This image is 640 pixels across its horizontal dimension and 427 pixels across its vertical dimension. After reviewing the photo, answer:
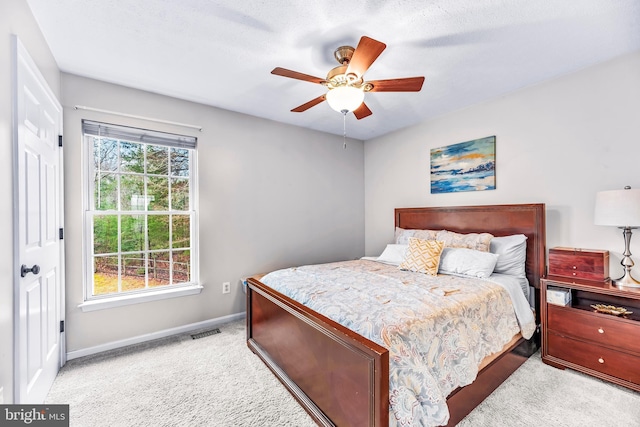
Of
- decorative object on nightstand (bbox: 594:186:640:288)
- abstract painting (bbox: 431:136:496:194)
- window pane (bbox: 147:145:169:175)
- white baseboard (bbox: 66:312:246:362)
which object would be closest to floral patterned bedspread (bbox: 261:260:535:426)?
decorative object on nightstand (bbox: 594:186:640:288)

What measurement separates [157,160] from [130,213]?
62cm

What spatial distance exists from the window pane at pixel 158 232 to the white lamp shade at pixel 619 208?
396 centimetres

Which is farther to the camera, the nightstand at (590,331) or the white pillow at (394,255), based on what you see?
the white pillow at (394,255)

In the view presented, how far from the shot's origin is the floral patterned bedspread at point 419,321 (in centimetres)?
137

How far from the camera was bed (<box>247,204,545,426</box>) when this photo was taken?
1375 millimetres

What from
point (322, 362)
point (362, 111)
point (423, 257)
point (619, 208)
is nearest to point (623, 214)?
point (619, 208)

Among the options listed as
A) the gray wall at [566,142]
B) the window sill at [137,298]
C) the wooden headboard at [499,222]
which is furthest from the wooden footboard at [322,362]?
the gray wall at [566,142]

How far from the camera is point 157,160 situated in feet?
9.89

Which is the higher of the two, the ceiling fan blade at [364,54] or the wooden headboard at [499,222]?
the ceiling fan blade at [364,54]

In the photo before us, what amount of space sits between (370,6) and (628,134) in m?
2.36

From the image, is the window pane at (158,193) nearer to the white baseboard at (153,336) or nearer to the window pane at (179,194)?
the window pane at (179,194)

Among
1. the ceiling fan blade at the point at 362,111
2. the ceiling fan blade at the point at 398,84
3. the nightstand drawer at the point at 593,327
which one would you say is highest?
the ceiling fan blade at the point at 398,84

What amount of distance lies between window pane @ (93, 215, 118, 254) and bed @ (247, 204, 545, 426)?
1.42 metres

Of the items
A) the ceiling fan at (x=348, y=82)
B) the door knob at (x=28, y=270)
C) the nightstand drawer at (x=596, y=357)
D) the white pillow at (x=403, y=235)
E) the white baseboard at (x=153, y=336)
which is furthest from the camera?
the white pillow at (x=403, y=235)
